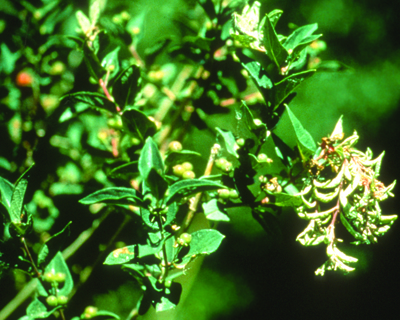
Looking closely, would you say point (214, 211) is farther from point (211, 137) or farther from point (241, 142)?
point (211, 137)

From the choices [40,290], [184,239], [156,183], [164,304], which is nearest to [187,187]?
[156,183]

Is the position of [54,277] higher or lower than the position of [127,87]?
lower

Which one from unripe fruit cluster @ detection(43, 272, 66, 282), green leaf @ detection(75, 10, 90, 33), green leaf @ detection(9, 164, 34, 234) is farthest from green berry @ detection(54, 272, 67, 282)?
green leaf @ detection(75, 10, 90, 33)

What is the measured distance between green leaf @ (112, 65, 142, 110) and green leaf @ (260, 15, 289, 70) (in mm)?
243

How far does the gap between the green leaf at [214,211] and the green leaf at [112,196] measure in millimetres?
173

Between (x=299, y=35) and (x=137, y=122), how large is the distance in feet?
1.06

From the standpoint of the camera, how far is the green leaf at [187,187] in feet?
1.50

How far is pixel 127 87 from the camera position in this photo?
64cm

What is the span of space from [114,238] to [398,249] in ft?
4.13

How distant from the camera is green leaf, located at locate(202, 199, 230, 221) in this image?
0.60 meters

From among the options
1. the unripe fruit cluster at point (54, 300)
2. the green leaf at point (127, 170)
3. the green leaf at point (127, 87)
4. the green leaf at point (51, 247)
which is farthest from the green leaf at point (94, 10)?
the unripe fruit cluster at point (54, 300)

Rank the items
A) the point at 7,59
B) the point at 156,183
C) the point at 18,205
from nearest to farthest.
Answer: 1. the point at 156,183
2. the point at 18,205
3. the point at 7,59

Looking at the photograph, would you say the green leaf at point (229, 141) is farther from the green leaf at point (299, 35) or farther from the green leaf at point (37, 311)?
the green leaf at point (37, 311)

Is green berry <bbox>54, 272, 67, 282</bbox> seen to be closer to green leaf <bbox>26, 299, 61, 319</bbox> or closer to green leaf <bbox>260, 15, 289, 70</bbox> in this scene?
green leaf <bbox>26, 299, 61, 319</bbox>
